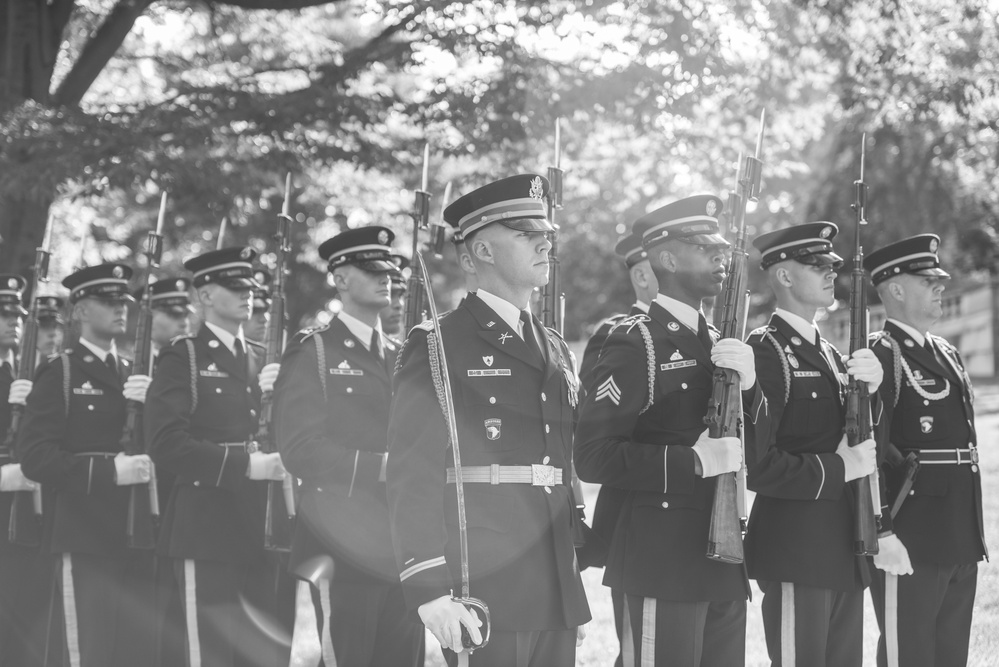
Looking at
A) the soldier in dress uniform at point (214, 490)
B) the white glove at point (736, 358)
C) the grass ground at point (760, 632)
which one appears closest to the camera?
the white glove at point (736, 358)

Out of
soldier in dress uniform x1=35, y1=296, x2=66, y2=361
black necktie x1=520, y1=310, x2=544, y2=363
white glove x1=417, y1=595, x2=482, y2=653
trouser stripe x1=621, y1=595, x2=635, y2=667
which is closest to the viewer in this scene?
white glove x1=417, y1=595, x2=482, y2=653

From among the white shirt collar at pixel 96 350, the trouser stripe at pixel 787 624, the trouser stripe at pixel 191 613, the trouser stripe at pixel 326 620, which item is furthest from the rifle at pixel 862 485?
the white shirt collar at pixel 96 350

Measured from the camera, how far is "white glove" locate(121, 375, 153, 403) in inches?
249

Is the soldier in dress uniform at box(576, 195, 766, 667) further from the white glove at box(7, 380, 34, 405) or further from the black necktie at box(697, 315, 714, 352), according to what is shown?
the white glove at box(7, 380, 34, 405)

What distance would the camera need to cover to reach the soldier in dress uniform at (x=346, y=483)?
514cm

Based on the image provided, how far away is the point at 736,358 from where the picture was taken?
4.22 meters

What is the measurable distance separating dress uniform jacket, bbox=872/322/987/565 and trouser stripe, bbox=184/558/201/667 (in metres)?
3.43

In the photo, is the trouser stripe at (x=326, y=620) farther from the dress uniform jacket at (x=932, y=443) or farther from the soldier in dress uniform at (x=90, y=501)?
the dress uniform jacket at (x=932, y=443)

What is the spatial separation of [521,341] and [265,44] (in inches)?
395

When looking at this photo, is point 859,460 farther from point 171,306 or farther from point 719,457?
point 171,306

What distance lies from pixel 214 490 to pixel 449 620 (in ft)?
9.78

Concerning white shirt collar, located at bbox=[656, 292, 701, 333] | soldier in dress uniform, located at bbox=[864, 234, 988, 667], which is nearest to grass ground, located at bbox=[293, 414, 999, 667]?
soldier in dress uniform, located at bbox=[864, 234, 988, 667]

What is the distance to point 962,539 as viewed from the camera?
552cm

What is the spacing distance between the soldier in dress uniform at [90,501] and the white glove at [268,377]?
0.84 m
